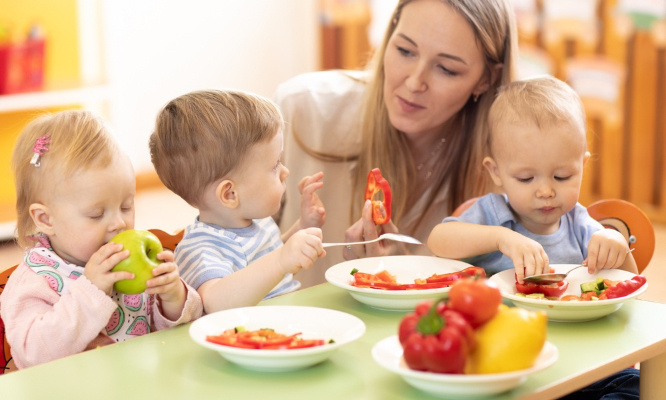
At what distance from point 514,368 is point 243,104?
806 millimetres

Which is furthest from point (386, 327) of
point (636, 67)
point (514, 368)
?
point (636, 67)

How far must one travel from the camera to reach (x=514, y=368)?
3.43ft

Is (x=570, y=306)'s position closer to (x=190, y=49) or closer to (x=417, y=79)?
(x=417, y=79)

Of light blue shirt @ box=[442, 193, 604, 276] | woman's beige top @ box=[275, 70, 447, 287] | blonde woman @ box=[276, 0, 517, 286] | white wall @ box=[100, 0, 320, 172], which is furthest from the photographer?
white wall @ box=[100, 0, 320, 172]

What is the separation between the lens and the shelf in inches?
174

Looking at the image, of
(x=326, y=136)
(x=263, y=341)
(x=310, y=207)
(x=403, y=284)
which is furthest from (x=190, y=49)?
(x=263, y=341)

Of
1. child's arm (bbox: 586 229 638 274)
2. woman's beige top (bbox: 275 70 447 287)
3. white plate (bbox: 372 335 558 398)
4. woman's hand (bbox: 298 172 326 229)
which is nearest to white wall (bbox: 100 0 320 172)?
woman's beige top (bbox: 275 70 447 287)

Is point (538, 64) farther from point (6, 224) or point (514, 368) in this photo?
point (514, 368)

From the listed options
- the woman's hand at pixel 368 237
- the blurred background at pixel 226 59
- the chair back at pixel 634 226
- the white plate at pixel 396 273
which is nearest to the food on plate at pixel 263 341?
the white plate at pixel 396 273

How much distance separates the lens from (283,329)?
133 centimetres

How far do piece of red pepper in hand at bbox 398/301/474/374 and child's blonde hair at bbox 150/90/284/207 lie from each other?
0.68 metres

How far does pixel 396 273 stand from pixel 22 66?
350 centimetres

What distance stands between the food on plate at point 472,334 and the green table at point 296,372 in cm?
8

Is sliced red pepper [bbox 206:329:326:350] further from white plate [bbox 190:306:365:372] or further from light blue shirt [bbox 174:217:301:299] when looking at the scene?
light blue shirt [bbox 174:217:301:299]
